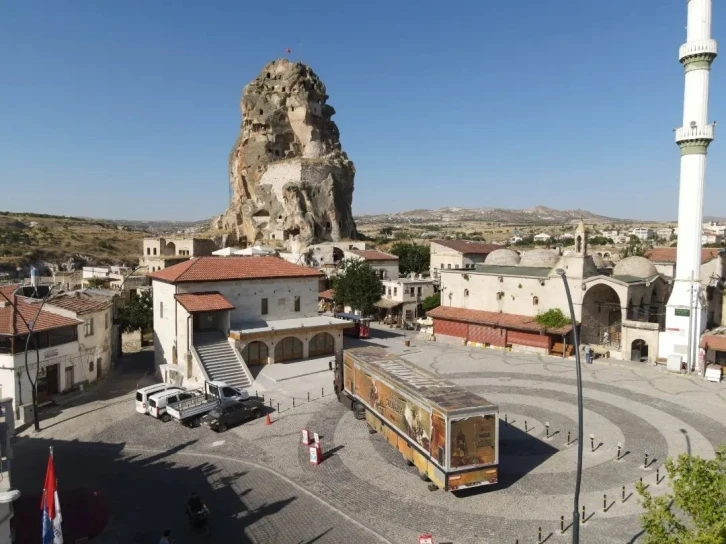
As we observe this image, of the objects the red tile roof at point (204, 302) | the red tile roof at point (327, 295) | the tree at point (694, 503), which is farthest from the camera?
the red tile roof at point (327, 295)

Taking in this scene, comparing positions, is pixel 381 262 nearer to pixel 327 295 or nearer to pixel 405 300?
pixel 327 295

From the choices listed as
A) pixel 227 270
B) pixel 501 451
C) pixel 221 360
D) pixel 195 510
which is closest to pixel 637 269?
pixel 501 451

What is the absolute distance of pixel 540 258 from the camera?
50812 mm

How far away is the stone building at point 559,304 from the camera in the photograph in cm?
3972

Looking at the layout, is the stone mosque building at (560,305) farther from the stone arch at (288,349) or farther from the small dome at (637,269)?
the stone arch at (288,349)

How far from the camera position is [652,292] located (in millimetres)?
45156

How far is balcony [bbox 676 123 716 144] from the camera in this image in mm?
34875

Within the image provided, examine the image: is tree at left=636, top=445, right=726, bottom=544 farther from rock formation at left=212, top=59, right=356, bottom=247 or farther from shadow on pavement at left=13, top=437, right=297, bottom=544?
rock formation at left=212, top=59, right=356, bottom=247

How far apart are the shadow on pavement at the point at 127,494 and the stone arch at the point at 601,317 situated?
3180cm

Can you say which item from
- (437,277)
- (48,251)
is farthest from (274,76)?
(437,277)

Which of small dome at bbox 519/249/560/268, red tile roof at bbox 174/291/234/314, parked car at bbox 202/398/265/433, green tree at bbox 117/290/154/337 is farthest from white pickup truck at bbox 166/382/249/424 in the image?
small dome at bbox 519/249/560/268

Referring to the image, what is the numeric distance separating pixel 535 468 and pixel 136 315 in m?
34.8

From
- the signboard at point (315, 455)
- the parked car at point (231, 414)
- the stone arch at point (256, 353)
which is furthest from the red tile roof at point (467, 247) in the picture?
the signboard at point (315, 455)

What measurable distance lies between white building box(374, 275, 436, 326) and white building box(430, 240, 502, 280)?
9.75m
